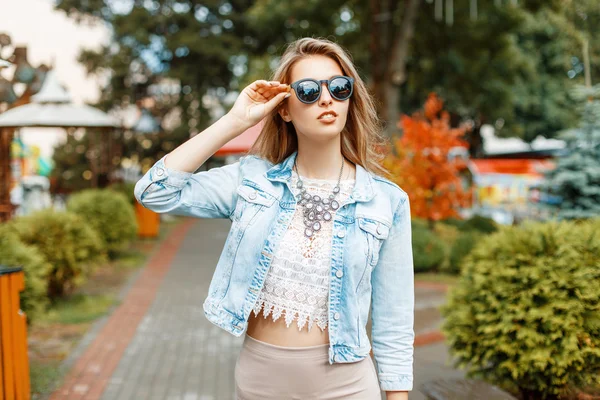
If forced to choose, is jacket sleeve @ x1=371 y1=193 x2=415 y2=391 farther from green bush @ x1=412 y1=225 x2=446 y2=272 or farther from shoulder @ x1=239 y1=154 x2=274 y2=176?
green bush @ x1=412 y1=225 x2=446 y2=272

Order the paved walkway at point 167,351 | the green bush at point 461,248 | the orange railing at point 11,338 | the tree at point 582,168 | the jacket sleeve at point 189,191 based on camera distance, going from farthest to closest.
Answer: the green bush at point 461,248
the tree at point 582,168
the paved walkway at point 167,351
the orange railing at point 11,338
the jacket sleeve at point 189,191

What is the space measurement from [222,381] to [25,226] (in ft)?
12.0

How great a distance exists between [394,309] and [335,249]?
299 millimetres

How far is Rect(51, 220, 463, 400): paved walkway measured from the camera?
5.05 meters

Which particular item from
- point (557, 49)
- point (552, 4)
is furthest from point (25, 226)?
point (557, 49)

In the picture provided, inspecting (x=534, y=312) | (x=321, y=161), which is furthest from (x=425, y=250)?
(x=321, y=161)

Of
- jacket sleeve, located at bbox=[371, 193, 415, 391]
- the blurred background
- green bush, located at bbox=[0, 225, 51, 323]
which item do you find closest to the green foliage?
the blurred background

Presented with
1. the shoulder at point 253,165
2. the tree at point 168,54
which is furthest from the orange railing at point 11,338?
the tree at point 168,54

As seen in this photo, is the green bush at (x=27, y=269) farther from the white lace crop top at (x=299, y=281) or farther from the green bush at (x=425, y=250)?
the green bush at (x=425, y=250)

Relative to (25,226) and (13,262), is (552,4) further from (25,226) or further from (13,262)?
(13,262)

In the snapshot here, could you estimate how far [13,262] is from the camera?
4965mm

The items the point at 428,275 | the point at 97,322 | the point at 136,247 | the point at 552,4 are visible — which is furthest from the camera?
the point at 552,4

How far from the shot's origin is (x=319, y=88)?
6.40ft

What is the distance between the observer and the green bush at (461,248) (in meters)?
10.6
